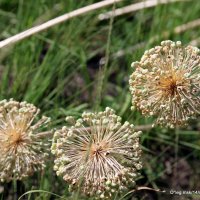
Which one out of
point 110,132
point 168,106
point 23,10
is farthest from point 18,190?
point 23,10

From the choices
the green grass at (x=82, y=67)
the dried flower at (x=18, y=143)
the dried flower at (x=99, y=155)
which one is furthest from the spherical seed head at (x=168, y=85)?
the green grass at (x=82, y=67)

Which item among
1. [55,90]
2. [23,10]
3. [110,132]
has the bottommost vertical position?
[110,132]

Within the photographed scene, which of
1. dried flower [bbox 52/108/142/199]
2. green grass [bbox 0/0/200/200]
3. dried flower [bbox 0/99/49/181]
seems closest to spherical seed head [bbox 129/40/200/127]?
dried flower [bbox 52/108/142/199]

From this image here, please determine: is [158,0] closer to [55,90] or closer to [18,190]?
[55,90]

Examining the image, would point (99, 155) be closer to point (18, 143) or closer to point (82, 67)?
point (18, 143)

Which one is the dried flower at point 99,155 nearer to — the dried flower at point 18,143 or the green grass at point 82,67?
the dried flower at point 18,143

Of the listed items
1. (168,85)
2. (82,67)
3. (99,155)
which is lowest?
(99,155)

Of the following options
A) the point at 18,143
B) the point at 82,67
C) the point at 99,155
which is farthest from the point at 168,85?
the point at 82,67
